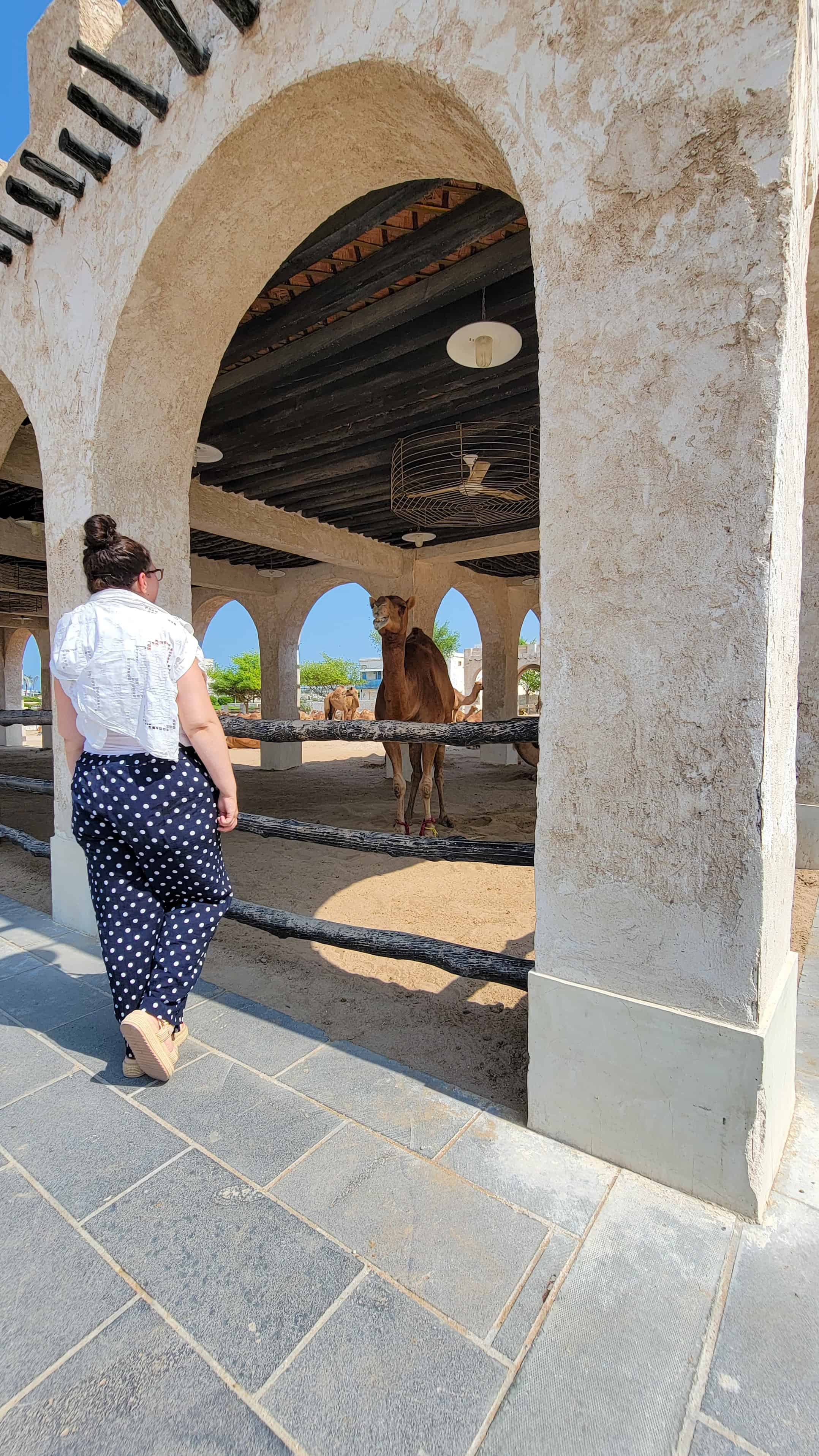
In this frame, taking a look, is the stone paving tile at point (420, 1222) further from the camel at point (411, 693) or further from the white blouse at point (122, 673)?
the camel at point (411, 693)

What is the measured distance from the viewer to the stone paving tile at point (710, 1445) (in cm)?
100

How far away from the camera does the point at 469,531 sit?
29.9 feet

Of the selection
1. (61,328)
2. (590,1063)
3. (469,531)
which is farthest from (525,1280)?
(469,531)

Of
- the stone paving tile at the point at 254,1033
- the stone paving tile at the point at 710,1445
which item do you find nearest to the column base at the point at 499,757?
the stone paving tile at the point at 254,1033

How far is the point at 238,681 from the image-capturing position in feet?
137

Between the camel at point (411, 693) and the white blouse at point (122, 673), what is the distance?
307 centimetres

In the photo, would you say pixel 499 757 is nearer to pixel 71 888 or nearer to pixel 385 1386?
pixel 71 888

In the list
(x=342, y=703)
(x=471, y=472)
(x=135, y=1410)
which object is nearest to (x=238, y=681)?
(x=342, y=703)

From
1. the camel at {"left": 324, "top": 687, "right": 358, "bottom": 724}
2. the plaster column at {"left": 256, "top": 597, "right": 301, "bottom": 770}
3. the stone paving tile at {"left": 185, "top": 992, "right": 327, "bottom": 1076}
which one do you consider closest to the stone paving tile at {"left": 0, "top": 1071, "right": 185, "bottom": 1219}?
the stone paving tile at {"left": 185, "top": 992, "right": 327, "bottom": 1076}

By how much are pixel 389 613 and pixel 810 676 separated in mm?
3095

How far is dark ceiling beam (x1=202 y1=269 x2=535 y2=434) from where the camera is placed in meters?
3.93

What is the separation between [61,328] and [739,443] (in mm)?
3400

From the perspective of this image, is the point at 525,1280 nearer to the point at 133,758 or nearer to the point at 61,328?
the point at 133,758

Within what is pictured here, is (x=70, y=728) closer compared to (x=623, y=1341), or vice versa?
(x=623, y=1341)
